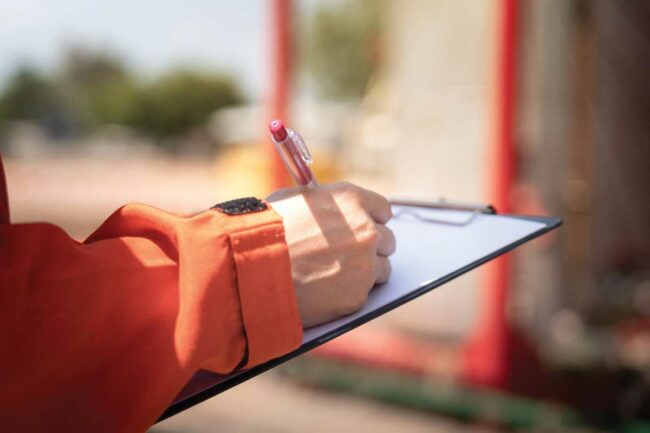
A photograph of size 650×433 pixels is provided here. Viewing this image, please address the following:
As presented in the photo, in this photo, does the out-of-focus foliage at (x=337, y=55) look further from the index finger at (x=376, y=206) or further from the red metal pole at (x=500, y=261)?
the index finger at (x=376, y=206)

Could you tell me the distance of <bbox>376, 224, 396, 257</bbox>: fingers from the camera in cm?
81

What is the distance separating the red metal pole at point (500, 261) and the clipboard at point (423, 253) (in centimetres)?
144

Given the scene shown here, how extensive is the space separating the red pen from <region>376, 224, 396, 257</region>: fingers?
10cm

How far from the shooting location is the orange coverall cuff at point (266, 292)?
25.5 inches

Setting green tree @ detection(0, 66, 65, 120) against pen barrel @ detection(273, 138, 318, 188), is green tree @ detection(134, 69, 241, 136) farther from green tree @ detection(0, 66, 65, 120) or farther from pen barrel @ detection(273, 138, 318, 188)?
pen barrel @ detection(273, 138, 318, 188)

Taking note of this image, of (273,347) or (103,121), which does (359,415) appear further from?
(103,121)

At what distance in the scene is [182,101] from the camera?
101 feet

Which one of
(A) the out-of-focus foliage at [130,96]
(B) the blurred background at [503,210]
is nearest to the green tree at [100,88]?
(A) the out-of-focus foliage at [130,96]

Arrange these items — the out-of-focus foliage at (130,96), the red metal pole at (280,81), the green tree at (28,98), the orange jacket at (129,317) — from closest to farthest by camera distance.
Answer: the orange jacket at (129,317) → the red metal pole at (280,81) → the green tree at (28,98) → the out-of-focus foliage at (130,96)

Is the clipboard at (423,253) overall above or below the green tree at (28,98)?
above

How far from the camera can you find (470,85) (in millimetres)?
2807

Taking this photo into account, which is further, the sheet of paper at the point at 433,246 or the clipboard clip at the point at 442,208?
the clipboard clip at the point at 442,208

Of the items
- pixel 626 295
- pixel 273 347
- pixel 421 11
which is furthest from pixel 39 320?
pixel 626 295

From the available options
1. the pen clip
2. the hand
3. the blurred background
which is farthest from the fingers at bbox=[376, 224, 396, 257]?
the blurred background
